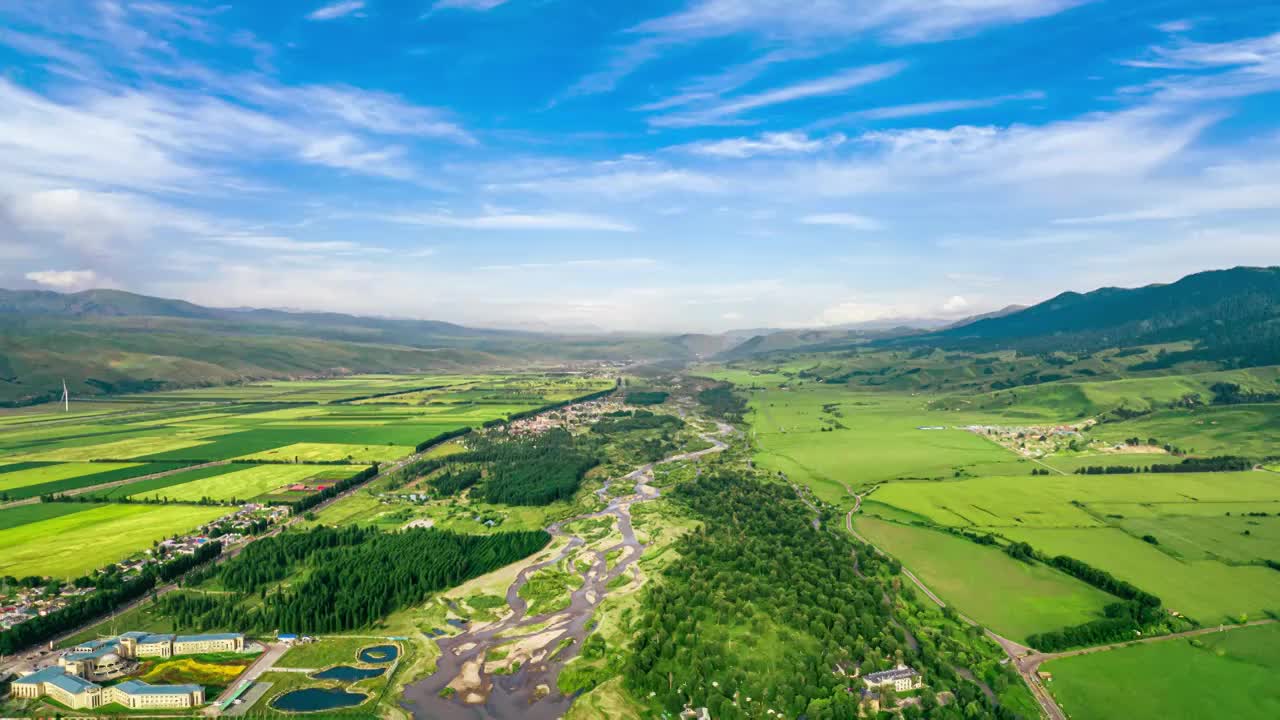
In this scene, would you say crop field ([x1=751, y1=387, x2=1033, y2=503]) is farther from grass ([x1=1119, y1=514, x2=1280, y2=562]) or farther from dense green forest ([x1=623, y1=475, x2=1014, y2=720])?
grass ([x1=1119, y1=514, x2=1280, y2=562])

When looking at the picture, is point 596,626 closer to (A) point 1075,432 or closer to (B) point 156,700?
(B) point 156,700

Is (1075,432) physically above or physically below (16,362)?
below

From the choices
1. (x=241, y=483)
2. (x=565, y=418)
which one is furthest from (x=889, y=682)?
(x=565, y=418)

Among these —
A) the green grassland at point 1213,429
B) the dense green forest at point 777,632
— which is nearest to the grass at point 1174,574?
the dense green forest at point 777,632

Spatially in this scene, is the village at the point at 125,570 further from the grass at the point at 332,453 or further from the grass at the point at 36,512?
the grass at the point at 332,453

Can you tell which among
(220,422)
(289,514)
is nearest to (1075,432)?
(289,514)
